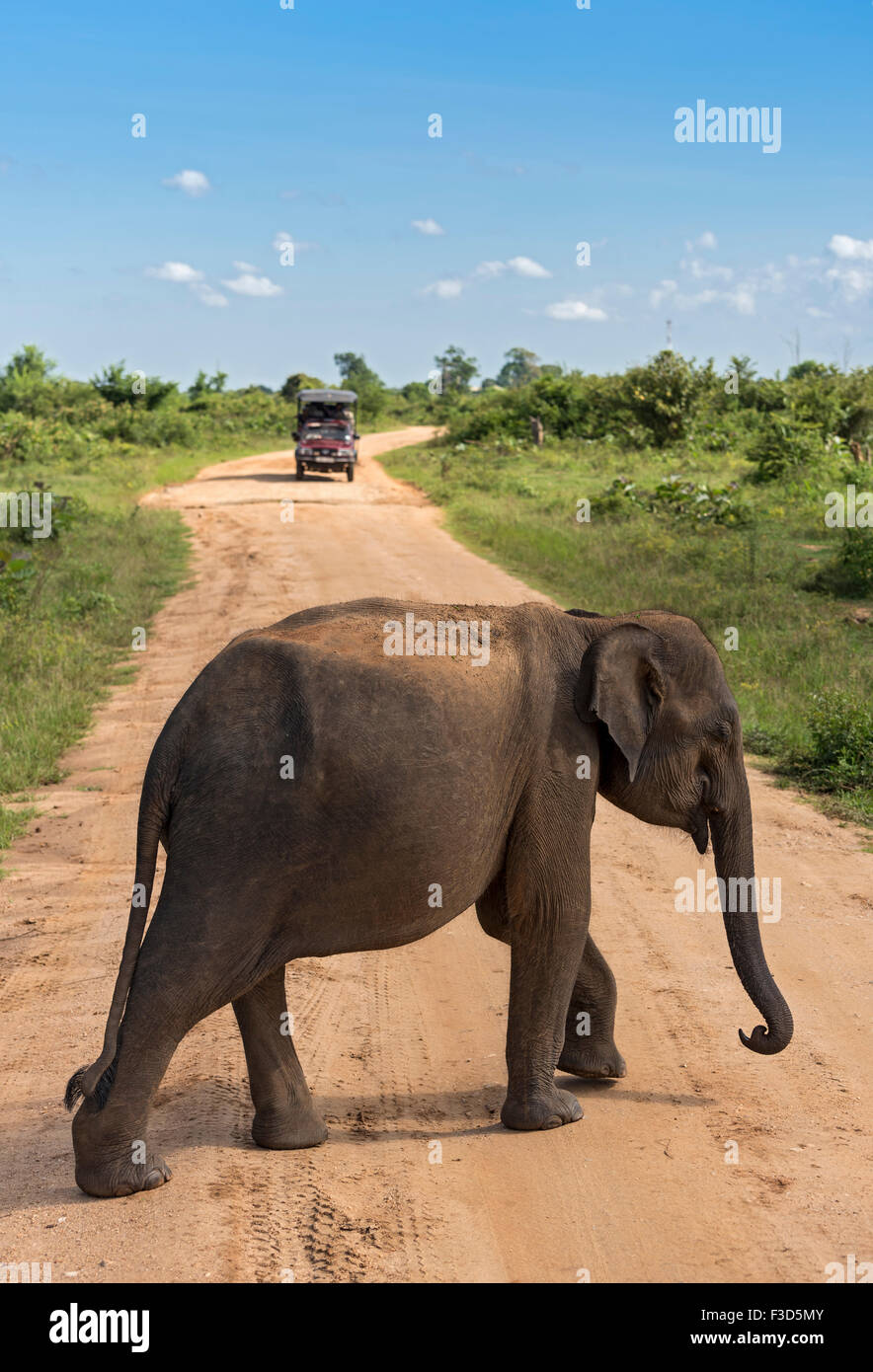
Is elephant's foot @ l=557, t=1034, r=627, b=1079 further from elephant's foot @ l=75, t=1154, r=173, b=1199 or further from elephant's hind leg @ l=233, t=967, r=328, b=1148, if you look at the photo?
elephant's foot @ l=75, t=1154, r=173, b=1199

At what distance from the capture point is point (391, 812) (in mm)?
4180

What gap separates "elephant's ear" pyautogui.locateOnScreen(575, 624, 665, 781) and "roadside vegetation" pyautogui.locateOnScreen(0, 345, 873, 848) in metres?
4.70

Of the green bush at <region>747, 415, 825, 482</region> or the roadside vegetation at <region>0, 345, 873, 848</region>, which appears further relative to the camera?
the green bush at <region>747, 415, 825, 482</region>

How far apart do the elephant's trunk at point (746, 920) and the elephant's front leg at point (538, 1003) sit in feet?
2.29

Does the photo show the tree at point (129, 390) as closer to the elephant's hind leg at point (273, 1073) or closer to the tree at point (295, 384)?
the tree at point (295, 384)

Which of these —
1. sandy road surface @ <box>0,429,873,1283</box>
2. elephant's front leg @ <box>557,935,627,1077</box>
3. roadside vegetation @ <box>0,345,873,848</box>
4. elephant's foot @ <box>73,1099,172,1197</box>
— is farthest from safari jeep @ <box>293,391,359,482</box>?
elephant's foot @ <box>73,1099,172,1197</box>

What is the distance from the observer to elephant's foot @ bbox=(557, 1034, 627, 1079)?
531 cm

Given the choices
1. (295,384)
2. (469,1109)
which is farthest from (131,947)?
(295,384)

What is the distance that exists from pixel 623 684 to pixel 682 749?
0.45 metres

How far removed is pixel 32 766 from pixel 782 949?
595cm

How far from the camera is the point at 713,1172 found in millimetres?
4516

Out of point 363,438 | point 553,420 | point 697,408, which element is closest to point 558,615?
point 697,408

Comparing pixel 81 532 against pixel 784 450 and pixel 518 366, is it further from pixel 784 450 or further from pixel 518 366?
pixel 518 366

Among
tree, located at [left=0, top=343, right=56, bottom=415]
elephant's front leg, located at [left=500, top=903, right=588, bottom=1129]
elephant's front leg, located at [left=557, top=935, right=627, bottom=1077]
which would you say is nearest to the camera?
elephant's front leg, located at [left=500, top=903, right=588, bottom=1129]
